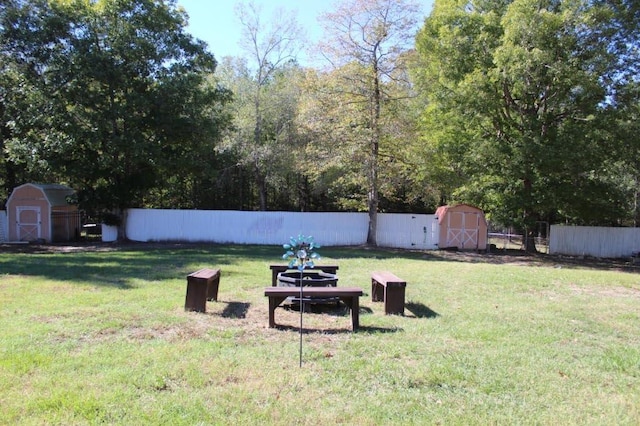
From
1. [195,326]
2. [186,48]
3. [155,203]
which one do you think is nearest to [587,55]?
[186,48]

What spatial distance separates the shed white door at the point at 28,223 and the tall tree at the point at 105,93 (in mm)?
2524

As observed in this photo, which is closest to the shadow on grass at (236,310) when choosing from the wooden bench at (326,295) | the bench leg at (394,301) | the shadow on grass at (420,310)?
the wooden bench at (326,295)

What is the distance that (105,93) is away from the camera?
74.9ft

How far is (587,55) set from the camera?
65.3 ft

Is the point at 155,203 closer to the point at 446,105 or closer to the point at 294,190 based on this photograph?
the point at 294,190

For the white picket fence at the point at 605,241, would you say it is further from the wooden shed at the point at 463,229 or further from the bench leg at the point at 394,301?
the bench leg at the point at 394,301

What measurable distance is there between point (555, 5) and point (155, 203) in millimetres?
27470

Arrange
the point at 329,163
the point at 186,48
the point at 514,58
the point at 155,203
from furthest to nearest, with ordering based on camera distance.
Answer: the point at 155,203, the point at 186,48, the point at 329,163, the point at 514,58

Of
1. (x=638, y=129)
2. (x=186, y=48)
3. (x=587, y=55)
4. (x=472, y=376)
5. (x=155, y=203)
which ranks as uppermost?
(x=186, y=48)

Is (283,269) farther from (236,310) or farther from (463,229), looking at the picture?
(463,229)

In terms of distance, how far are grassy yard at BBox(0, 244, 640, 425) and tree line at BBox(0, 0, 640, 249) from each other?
13.0 metres

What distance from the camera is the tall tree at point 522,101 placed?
62.5 feet

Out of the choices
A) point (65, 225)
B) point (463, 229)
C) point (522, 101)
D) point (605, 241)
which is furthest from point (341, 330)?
point (65, 225)

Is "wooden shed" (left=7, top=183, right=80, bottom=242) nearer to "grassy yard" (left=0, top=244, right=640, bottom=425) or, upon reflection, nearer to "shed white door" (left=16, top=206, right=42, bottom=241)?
"shed white door" (left=16, top=206, right=42, bottom=241)
